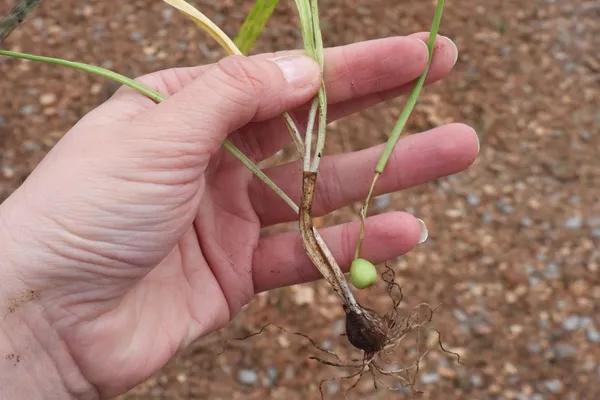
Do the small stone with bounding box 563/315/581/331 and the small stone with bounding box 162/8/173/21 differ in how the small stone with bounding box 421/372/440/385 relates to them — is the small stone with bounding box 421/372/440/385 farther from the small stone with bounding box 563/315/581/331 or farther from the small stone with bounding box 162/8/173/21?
the small stone with bounding box 162/8/173/21

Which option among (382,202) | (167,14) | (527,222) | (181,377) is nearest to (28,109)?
(167,14)

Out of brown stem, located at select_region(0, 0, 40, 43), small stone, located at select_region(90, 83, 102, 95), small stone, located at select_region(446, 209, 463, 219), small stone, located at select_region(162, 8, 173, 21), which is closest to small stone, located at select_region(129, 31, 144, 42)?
small stone, located at select_region(162, 8, 173, 21)

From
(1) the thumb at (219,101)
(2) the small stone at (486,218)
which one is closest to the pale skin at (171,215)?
(1) the thumb at (219,101)

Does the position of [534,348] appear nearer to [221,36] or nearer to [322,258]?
[322,258]

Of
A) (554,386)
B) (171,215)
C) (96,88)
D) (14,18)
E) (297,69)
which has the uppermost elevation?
(14,18)

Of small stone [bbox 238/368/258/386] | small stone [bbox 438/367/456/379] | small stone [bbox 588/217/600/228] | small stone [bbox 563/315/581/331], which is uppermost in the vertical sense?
small stone [bbox 238/368/258/386]

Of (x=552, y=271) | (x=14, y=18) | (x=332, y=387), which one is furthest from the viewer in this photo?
(x=552, y=271)
